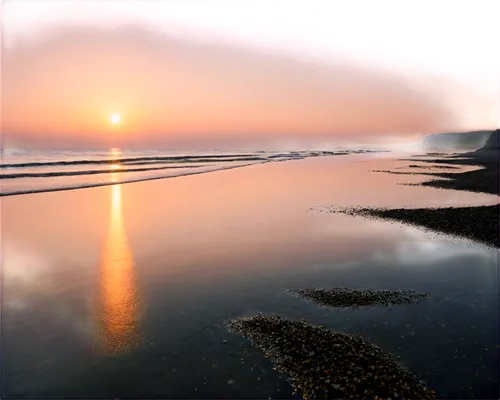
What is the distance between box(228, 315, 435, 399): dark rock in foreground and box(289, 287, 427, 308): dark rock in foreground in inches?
89.2

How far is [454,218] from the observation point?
28.8 m

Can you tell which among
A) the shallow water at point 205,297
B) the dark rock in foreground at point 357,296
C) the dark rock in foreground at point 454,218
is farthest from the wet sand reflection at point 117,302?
the dark rock in foreground at point 454,218

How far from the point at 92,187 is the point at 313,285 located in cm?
4329

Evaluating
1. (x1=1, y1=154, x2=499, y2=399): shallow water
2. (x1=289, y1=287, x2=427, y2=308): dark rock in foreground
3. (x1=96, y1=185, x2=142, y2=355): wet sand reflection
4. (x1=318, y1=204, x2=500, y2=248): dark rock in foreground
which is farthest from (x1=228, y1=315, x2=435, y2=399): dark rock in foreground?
(x1=318, y1=204, x2=500, y2=248): dark rock in foreground

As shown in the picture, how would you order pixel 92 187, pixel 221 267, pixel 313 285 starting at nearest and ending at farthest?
1. pixel 313 285
2. pixel 221 267
3. pixel 92 187

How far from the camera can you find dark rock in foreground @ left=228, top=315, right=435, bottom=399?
9320 mm

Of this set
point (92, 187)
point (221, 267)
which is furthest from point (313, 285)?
point (92, 187)

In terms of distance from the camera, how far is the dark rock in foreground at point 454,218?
24406 mm

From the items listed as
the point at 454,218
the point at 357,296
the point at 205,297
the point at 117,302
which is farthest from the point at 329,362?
the point at 454,218

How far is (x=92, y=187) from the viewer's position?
5075 cm

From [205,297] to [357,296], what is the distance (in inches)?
249

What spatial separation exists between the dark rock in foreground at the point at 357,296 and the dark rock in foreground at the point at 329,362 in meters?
2.27

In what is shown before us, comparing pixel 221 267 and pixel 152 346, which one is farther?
pixel 221 267

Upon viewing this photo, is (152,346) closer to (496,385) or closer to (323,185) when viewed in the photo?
(496,385)
